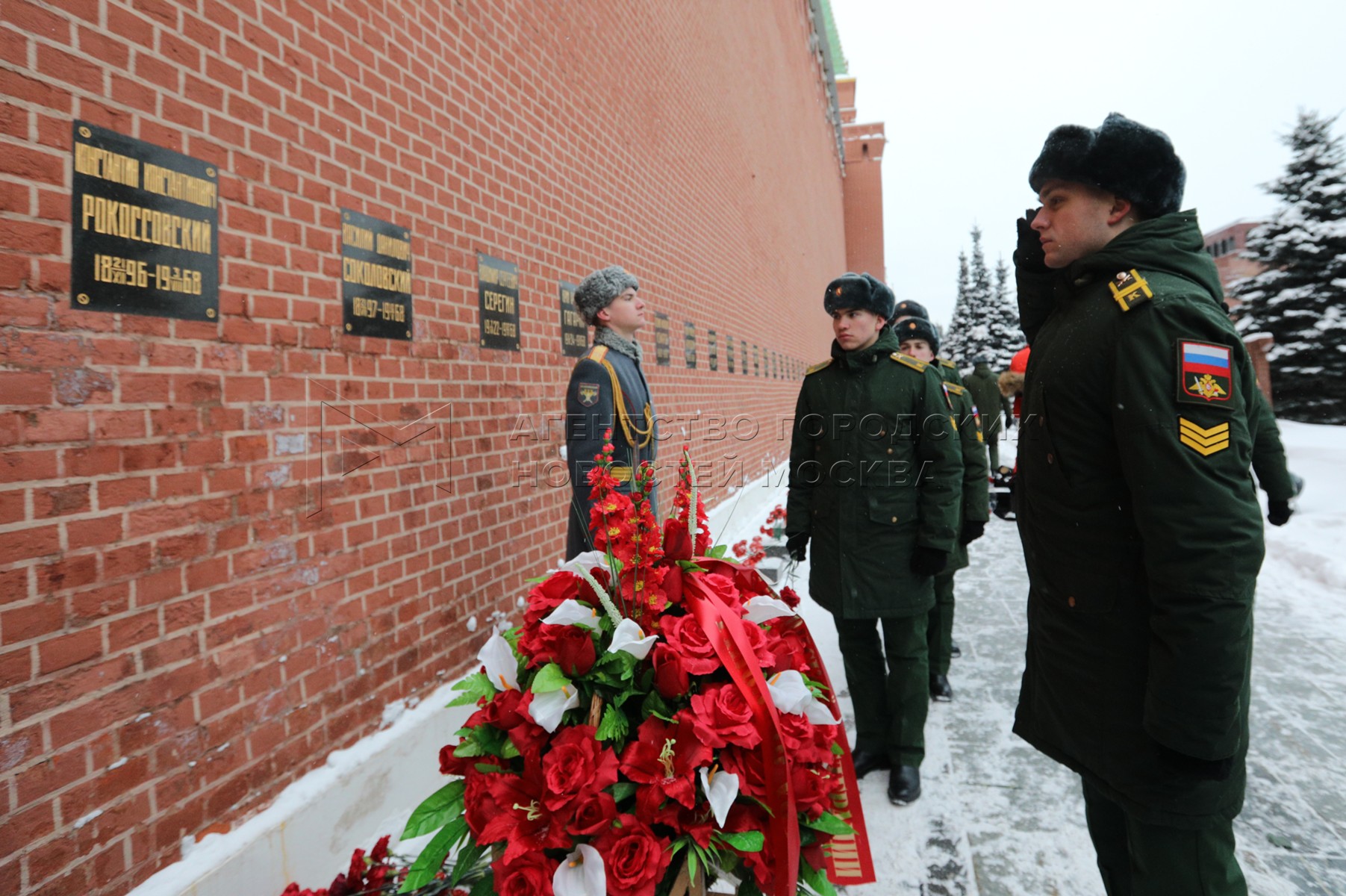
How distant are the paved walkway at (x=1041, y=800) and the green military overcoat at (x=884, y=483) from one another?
2.60ft

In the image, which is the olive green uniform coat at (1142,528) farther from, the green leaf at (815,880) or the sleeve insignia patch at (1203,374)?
the green leaf at (815,880)

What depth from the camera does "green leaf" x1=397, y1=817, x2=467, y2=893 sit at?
52.8 inches

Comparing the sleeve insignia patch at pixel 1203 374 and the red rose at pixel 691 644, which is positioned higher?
the sleeve insignia patch at pixel 1203 374

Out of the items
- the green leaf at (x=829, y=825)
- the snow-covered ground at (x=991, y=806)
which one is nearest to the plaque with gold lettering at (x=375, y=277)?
the snow-covered ground at (x=991, y=806)

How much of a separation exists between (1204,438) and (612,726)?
130 cm

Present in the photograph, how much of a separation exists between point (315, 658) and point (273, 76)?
1899mm

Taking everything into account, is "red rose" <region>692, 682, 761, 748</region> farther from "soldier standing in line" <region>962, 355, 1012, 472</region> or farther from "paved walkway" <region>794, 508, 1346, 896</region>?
"soldier standing in line" <region>962, 355, 1012, 472</region>

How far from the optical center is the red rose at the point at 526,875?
1.20 m

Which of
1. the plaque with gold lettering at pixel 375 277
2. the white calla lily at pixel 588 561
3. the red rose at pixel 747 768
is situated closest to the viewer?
the red rose at pixel 747 768

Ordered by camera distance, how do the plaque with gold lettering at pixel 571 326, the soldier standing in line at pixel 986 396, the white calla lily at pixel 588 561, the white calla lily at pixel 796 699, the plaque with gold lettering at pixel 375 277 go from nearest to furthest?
the white calla lily at pixel 796 699 < the white calla lily at pixel 588 561 < the plaque with gold lettering at pixel 375 277 < the plaque with gold lettering at pixel 571 326 < the soldier standing in line at pixel 986 396

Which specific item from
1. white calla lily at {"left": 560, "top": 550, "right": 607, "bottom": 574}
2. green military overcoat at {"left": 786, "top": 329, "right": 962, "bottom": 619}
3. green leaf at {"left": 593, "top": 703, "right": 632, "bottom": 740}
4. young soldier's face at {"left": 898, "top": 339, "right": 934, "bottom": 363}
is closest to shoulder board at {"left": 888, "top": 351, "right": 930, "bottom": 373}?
green military overcoat at {"left": 786, "top": 329, "right": 962, "bottom": 619}

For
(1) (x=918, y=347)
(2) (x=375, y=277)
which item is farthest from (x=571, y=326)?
(1) (x=918, y=347)

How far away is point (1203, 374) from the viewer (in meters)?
1.40

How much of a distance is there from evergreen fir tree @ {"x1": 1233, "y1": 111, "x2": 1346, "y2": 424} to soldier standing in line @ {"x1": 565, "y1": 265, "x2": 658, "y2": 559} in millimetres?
20275
